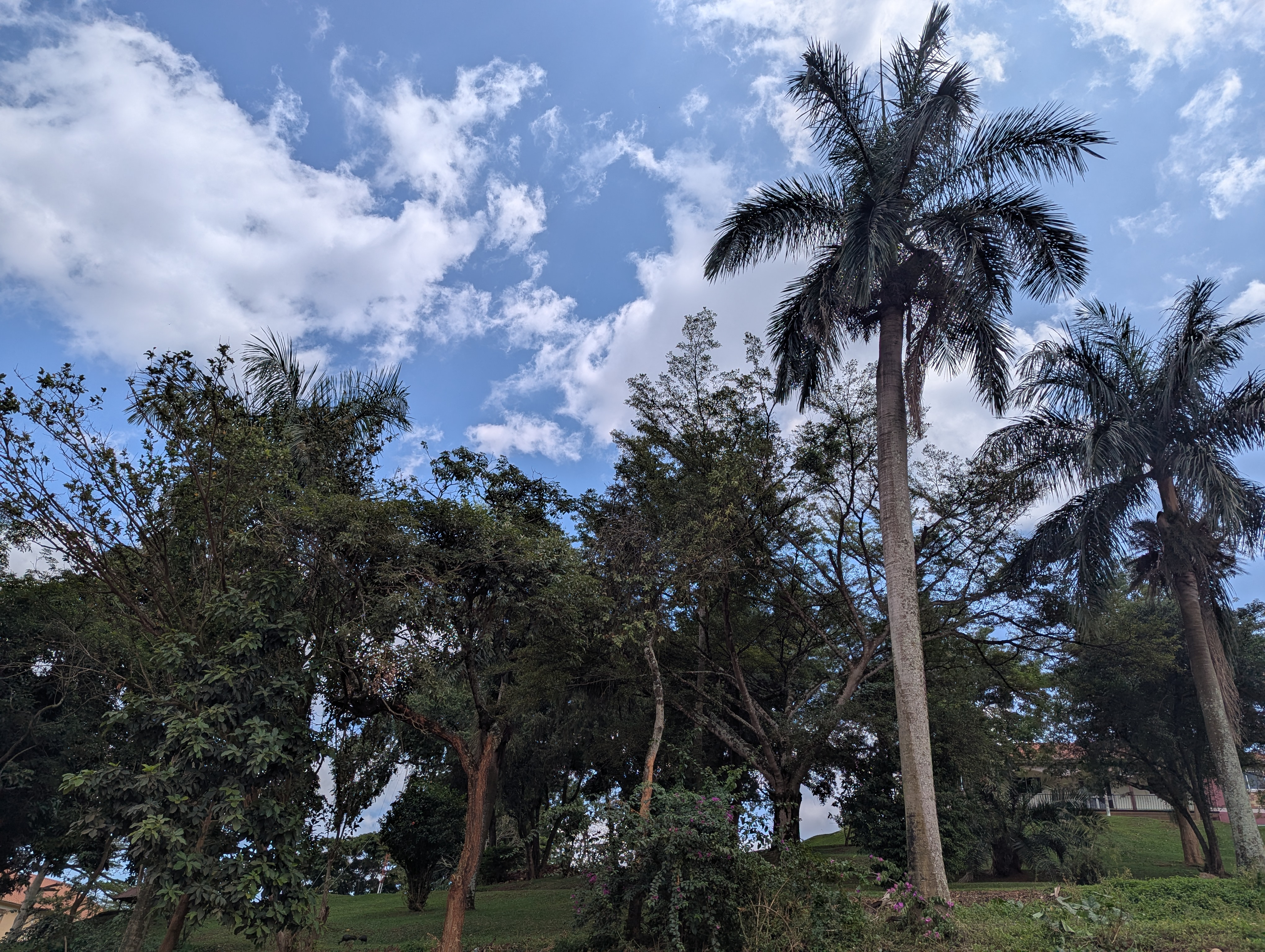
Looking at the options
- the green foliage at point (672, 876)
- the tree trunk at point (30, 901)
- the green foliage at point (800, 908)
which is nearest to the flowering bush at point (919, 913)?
the green foliage at point (800, 908)

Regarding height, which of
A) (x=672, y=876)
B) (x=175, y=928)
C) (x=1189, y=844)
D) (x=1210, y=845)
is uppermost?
(x=1189, y=844)

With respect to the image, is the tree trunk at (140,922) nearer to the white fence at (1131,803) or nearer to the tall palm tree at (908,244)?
the tall palm tree at (908,244)

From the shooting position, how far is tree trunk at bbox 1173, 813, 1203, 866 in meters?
26.9

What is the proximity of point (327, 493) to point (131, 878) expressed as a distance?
22.3ft

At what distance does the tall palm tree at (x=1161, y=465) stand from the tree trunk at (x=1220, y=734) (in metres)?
0.03

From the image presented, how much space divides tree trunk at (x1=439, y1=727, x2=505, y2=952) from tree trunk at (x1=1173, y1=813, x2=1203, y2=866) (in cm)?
2704

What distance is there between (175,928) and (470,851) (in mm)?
4148

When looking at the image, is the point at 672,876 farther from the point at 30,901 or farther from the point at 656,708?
the point at 30,901

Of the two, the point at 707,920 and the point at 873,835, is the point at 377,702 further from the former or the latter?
the point at 873,835

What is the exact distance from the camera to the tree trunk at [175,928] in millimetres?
10242

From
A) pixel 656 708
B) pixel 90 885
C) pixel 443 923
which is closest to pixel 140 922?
pixel 90 885

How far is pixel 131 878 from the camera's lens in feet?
38.2

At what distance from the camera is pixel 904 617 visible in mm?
11148

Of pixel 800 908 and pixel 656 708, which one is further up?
pixel 656 708
